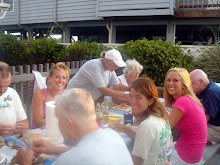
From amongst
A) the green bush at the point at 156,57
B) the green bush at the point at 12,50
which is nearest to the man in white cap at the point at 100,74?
the green bush at the point at 156,57

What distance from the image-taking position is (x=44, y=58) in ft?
31.4

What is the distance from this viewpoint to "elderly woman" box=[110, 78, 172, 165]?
6.79ft

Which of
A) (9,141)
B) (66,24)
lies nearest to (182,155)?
(9,141)

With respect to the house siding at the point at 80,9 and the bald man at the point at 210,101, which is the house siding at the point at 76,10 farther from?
the bald man at the point at 210,101

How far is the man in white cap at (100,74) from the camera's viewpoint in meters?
3.93

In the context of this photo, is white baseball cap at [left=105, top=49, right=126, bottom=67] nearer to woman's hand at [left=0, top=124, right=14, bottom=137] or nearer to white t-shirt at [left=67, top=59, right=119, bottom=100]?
white t-shirt at [left=67, top=59, right=119, bottom=100]

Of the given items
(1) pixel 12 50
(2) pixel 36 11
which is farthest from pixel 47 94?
(2) pixel 36 11

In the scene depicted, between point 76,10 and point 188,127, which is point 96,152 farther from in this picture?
point 76,10

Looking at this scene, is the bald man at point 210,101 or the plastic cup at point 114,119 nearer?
the plastic cup at point 114,119

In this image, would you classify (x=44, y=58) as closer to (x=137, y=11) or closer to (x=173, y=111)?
(x=137, y=11)

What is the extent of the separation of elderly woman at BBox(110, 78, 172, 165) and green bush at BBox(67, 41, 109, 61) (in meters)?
5.51

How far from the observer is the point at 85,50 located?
7.93 m

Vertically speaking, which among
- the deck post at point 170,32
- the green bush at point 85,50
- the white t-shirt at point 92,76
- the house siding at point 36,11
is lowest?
the white t-shirt at point 92,76

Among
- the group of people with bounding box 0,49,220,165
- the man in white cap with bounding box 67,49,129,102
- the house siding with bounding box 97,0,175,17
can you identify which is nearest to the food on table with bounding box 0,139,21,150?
the group of people with bounding box 0,49,220,165
